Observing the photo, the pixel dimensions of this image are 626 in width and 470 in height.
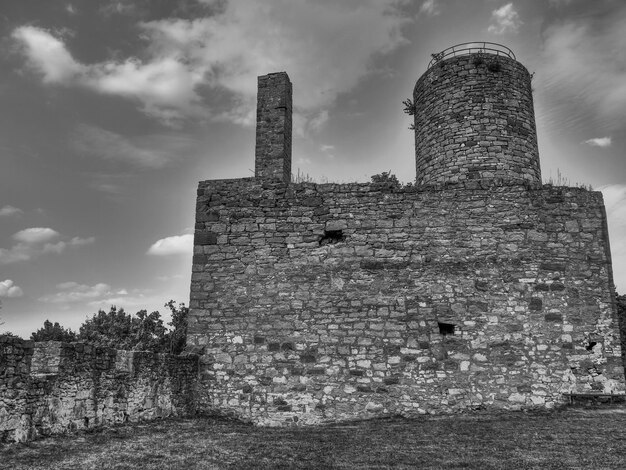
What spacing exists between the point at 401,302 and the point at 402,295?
0.16 m

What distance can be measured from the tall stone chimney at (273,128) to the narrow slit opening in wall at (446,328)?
510 centimetres

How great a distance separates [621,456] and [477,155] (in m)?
8.06

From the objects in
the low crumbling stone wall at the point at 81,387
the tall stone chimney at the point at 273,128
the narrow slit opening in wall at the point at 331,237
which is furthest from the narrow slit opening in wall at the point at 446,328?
the low crumbling stone wall at the point at 81,387

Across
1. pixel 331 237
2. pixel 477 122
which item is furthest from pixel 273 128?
pixel 477 122

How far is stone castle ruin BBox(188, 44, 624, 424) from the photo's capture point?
11.6 metres

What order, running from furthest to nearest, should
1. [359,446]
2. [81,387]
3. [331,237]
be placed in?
[331,237] → [81,387] → [359,446]

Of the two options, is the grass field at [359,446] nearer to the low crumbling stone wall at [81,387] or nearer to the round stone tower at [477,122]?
the low crumbling stone wall at [81,387]

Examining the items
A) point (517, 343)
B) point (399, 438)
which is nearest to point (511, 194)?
point (517, 343)

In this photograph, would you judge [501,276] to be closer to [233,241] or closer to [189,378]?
[233,241]

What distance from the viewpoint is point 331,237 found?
12.8 m

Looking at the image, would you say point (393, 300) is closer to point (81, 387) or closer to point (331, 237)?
point (331, 237)

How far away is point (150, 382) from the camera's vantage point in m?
10.9

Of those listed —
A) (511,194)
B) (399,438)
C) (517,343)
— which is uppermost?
(511,194)

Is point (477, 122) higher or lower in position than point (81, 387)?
higher
